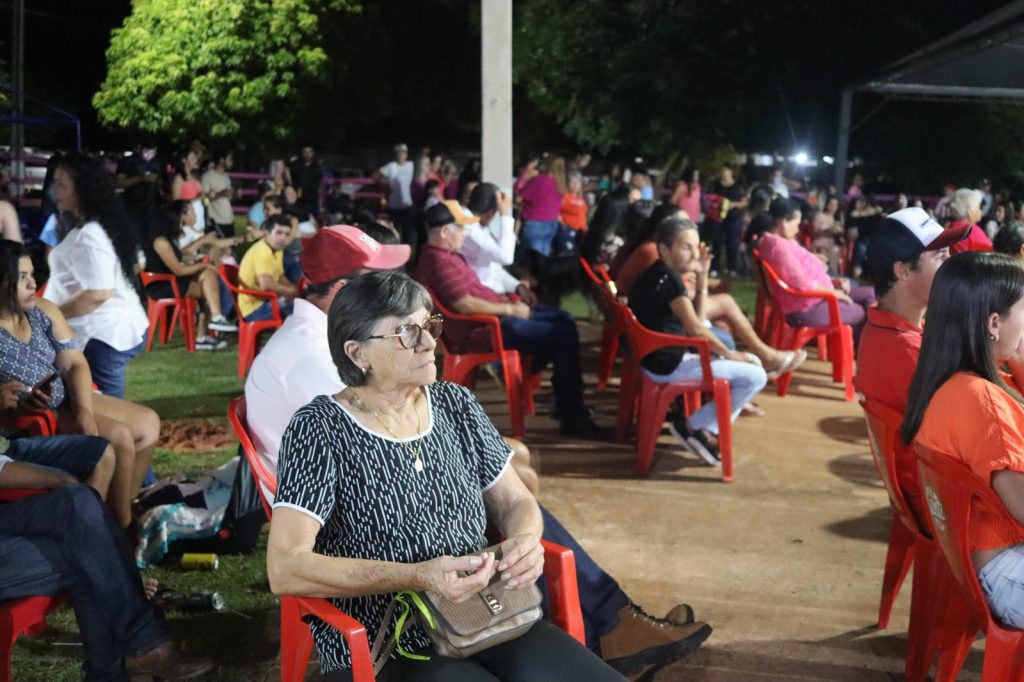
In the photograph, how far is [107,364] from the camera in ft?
16.4

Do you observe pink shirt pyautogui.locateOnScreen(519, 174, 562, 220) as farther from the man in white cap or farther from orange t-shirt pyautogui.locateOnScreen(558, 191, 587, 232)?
the man in white cap

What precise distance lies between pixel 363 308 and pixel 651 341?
326cm

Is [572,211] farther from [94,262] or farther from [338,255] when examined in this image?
[338,255]

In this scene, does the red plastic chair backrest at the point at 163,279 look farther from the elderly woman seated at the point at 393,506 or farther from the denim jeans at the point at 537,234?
the elderly woman seated at the point at 393,506

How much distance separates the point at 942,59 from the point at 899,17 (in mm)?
12082

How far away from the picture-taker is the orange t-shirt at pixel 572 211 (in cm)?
1261

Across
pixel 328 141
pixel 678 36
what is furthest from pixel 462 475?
pixel 678 36

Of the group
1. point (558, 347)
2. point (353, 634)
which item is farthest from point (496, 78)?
point (353, 634)

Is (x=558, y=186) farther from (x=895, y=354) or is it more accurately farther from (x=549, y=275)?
(x=895, y=354)

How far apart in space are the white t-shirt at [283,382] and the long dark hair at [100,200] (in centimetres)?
198

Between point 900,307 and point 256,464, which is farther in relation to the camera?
point 900,307

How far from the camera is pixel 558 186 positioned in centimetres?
1220

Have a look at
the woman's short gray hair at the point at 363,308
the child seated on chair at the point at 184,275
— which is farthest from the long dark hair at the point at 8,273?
the child seated on chair at the point at 184,275

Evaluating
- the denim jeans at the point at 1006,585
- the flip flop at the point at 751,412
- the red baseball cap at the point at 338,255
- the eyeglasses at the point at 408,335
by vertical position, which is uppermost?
the red baseball cap at the point at 338,255
